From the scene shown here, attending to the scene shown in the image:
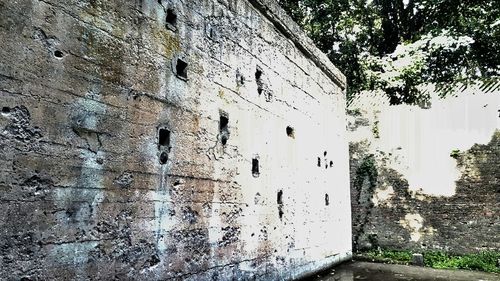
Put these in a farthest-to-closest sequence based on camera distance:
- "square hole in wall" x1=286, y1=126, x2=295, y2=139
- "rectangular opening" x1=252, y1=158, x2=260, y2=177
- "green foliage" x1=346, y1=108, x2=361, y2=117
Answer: "green foliage" x1=346, y1=108, x2=361, y2=117, "square hole in wall" x1=286, y1=126, x2=295, y2=139, "rectangular opening" x1=252, y1=158, x2=260, y2=177

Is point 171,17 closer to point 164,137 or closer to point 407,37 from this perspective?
A: point 164,137

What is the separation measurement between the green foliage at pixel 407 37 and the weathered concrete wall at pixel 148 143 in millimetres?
7118

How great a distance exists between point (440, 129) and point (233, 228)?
25.7 ft

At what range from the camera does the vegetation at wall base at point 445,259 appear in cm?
900

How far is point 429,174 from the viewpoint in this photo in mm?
10734

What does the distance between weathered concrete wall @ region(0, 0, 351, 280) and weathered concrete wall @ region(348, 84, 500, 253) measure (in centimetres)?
487

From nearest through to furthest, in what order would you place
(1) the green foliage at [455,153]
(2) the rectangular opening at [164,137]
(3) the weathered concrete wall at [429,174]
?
(2) the rectangular opening at [164,137] < (3) the weathered concrete wall at [429,174] < (1) the green foliage at [455,153]

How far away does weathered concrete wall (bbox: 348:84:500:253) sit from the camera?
10141mm

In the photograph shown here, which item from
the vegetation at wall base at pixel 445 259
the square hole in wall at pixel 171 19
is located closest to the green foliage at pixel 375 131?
the vegetation at wall base at pixel 445 259

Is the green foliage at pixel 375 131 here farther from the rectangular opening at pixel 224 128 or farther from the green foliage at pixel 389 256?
the rectangular opening at pixel 224 128

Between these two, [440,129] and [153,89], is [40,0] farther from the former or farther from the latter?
[440,129]

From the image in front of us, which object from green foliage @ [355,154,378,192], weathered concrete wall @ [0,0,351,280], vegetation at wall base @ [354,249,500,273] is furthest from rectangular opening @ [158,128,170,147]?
green foliage @ [355,154,378,192]

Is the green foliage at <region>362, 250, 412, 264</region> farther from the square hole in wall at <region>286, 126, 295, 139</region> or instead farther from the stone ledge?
the square hole in wall at <region>286, 126, 295, 139</region>

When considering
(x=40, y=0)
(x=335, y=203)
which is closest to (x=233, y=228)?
(x=40, y=0)
